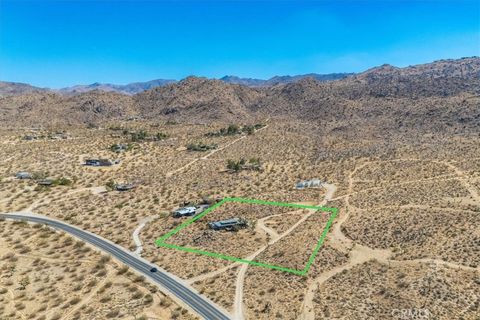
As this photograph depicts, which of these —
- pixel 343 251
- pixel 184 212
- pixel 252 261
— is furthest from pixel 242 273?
pixel 184 212

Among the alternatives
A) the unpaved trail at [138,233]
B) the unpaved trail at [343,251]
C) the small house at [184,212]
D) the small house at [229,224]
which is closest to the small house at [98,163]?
the unpaved trail at [138,233]

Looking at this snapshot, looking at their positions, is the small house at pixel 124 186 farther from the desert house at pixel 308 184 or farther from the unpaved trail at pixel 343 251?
the unpaved trail at pixel 343 251

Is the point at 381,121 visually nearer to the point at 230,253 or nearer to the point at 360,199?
the point at 360,199

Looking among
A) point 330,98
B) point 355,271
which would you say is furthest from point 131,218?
point 330,98

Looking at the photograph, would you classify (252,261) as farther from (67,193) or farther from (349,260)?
(67,193)

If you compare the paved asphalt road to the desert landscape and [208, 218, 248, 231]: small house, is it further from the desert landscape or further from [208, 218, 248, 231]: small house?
[208, 218, 248, 231]: small house

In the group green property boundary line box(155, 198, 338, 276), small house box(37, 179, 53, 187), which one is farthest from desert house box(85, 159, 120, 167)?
green property boundary line box(155, 198, 338, 276)

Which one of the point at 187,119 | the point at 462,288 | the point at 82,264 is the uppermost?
the point at 187,119
